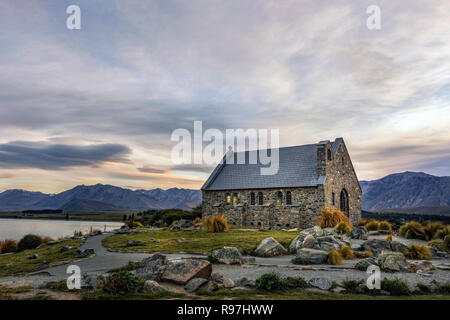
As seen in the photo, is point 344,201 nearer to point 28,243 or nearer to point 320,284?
point 320,284

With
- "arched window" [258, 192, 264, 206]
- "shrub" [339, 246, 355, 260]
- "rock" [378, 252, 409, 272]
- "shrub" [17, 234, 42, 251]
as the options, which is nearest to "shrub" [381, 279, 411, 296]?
"rock" [378, 252, 409, 272]

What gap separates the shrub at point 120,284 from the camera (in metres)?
9.22

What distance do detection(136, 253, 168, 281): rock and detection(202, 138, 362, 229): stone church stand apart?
23828mm

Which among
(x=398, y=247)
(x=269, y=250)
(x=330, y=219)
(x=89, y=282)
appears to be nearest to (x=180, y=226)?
(x=330, y=219)

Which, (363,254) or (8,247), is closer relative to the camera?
(363,254)

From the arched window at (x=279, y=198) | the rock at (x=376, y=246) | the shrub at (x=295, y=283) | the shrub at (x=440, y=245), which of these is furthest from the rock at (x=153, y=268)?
the arched window at (x=279, y=198)

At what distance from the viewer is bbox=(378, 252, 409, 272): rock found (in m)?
12.6

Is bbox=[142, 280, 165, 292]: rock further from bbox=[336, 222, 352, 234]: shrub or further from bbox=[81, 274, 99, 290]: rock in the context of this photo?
bbox=[336, 222, 352, 234]: shrub

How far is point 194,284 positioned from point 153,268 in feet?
7.14

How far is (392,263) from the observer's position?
41.8ft

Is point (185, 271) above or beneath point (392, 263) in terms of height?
above
